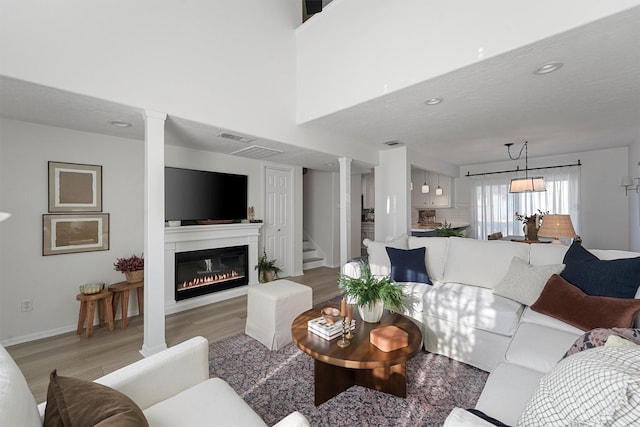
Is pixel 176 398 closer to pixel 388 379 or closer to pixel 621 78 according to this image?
pixel 388 379

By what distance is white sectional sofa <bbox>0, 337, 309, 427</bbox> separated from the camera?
45.0 inches

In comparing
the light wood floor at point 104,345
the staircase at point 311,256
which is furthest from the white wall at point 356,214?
the light wood floor at point 104,345

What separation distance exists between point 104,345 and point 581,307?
160 inches

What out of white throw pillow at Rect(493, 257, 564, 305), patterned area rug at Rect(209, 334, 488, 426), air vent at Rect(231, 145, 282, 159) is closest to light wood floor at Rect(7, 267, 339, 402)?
patterned area rug at Rect(209, 334, 488, 426)

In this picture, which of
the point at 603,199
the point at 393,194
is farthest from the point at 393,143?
the point at 603,199

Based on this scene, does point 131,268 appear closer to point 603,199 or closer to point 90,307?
point 90,307

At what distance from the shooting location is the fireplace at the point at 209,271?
154 inches

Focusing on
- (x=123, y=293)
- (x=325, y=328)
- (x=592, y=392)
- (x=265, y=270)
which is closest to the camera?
(x=592, y=392)

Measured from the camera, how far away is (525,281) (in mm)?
2438

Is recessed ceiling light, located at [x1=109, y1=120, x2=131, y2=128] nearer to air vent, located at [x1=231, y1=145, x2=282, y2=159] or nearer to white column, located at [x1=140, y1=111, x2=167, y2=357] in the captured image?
white column, located at [x1=140, y1=111, x2=167, y2=357]

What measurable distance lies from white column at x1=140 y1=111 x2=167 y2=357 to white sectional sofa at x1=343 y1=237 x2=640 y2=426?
2008mm

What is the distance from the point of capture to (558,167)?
5840mm

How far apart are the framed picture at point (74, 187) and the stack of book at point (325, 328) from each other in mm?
2926

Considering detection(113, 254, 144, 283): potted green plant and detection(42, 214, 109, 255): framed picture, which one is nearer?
detection(42, 214, 109, 255): framed picture
